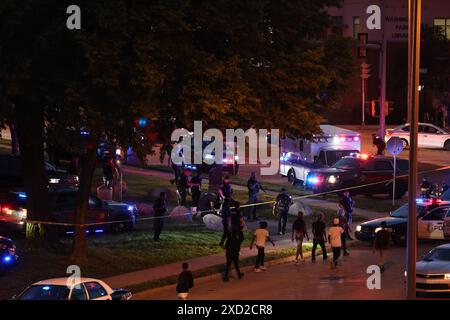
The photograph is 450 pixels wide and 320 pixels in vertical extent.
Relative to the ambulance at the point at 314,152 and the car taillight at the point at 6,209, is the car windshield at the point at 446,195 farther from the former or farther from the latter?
the car taillight at the point at 6,209

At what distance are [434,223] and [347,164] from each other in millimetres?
10020

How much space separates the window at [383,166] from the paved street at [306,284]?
12.2 meters

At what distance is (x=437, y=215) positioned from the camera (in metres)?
28.0

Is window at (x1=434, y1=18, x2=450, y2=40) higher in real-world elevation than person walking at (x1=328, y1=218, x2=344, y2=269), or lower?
higher

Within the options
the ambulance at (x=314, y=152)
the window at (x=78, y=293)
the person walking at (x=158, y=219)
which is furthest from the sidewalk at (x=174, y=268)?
the ambulance at (x=314, y=152)

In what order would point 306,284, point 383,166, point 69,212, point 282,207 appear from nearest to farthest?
1. point 306,284
2. point 69,212
3. point 282,207
4. point 383,166

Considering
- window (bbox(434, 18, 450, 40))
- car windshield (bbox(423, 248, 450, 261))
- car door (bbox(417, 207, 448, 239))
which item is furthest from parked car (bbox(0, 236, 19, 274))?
window (bbox(434, 18, 450, 40))

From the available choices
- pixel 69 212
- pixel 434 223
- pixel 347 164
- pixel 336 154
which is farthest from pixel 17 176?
pixel 336 154

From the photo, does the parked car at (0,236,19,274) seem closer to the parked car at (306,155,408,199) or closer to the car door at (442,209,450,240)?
the car door at (442,209,450,240)

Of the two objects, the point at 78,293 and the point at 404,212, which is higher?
the point at 404,212

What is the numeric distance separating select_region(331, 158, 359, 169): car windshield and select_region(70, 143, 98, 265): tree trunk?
1639 centimetres

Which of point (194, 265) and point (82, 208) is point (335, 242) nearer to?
point (194, 265)

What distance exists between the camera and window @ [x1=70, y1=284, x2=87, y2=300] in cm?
1607
